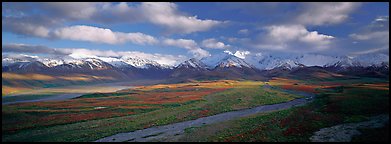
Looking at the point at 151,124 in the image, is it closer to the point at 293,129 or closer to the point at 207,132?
the point at 207,132

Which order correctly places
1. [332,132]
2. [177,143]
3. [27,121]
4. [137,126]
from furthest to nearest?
[27,121]
[137,126]
[332,132]
[177,143]

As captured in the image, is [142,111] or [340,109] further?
[142,111]

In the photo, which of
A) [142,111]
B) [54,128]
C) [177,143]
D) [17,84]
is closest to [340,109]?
[177,143]

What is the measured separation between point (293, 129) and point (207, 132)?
12407mm

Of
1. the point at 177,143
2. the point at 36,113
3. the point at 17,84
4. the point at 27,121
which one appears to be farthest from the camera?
the point at 17,84

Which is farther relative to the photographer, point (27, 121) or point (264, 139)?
point (27, 121)

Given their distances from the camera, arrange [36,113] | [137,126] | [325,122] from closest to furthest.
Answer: [325,122] < [137,126] < [36,113]

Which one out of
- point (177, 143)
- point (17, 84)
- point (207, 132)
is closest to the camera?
point (177, 143)

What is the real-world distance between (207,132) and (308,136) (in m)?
14.0

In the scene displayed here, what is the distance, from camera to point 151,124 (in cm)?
4847

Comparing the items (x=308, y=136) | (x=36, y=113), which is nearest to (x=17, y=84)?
(x=36, y=113)

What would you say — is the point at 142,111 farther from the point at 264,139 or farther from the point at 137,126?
the point at 264,139

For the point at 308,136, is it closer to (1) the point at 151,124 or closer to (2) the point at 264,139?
(2) the point at 264,139

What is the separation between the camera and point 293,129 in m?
39.1
